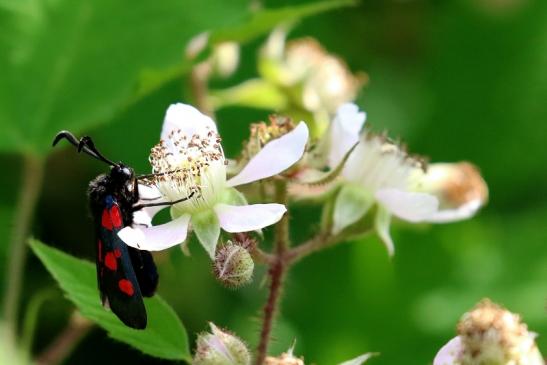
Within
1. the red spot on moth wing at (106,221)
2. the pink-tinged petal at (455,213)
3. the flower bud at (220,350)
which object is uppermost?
the red spot on moth wing at (106,221)

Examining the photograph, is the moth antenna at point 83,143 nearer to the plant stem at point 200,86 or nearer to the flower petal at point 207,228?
the flower petal at point 207,228

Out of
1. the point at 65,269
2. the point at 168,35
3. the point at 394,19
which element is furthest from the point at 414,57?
the point at 65,269

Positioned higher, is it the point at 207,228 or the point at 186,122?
the point at 186,122

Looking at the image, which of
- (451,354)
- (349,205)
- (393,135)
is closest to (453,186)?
(349,205)

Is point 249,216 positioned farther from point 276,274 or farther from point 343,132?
point 343,132

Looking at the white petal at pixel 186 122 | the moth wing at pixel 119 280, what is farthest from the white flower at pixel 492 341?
the white petal at pixel 186 122

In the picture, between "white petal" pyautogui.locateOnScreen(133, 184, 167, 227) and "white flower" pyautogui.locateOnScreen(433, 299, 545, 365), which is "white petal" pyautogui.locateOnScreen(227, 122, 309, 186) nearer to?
"white petal" pyautogui.locateOnScreen(133, 184, 167, 227)
